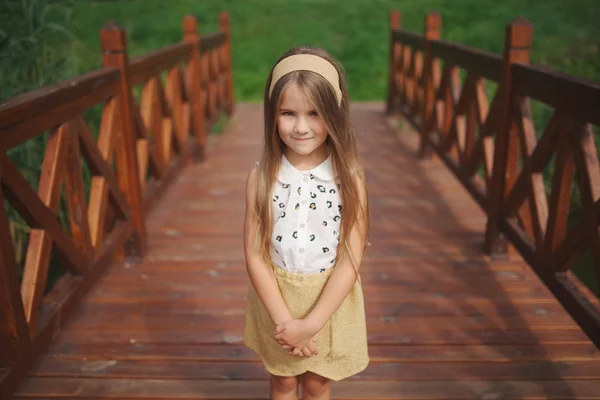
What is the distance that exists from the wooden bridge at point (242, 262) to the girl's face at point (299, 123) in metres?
1.03

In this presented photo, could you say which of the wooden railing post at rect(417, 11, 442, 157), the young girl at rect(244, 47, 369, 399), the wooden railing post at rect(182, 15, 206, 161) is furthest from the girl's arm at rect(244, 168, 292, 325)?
the wooden railing post at rect(417, 11, 442, 157)

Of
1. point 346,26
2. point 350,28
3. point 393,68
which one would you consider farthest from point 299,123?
point 346,26

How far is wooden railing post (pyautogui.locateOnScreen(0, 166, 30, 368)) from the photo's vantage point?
2154 mm

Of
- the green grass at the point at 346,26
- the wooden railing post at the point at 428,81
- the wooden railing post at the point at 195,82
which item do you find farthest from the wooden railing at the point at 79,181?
the green grass at the point at 346,26

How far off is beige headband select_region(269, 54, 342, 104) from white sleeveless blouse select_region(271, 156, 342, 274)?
0.23 meters

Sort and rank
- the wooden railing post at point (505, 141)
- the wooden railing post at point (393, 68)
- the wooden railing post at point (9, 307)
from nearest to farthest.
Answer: the wooden railing post at point (9, 307), the wooden railing post at point (505, 141), the wooden railing post at point (393, 68)

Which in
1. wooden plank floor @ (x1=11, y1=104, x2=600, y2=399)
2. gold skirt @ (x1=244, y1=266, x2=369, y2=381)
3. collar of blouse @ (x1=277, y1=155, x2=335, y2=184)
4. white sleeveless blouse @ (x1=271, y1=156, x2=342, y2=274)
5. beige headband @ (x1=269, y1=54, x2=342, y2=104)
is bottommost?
wooden plank floor @ (x1=11, y1=104, x2=600, y2=399)

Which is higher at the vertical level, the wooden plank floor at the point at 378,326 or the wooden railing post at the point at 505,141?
the wooden railing post at the point at 505,141

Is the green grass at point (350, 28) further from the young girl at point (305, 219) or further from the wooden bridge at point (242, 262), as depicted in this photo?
the young girl at point (305, 219)

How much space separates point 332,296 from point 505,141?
2185 mm

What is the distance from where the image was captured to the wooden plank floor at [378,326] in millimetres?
2598

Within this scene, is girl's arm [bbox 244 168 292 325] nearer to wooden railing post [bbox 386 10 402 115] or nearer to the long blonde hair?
the long blonde hair

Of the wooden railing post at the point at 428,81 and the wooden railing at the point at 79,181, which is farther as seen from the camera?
the wooden railing post at the point at 428,81

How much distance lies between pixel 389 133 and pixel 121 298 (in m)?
4.60
